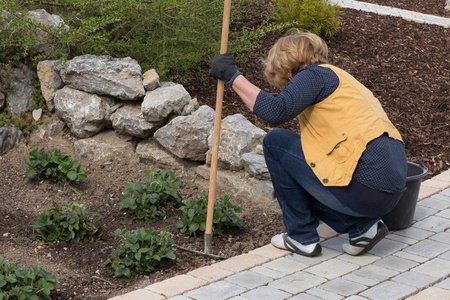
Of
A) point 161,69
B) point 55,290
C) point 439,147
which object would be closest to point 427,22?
point 439,147

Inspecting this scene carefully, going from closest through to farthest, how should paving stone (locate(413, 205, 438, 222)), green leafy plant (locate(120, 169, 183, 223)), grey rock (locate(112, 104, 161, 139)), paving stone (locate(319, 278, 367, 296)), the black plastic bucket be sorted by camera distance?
paving stone (locate(319, 278, 367, 296)) < the black plastic bucket < green leafy plant (locate(120, 169, 183, 223)) < paving stone (locate(413, 205, 438, 222)) < grey rock (locate(112, 104, 161, 139))

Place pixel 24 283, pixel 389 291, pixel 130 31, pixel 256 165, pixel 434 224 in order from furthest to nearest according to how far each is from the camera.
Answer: pixel 130 31, pixel 256 165, pixel 434 224, pixel 389 291, pixel 24 283

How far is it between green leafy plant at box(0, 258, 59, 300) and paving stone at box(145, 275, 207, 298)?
0.53 m

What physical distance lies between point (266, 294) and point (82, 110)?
8.92 ft

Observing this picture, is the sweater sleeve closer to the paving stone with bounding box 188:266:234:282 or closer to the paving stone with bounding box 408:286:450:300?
the paving stone with bounding box 188:266:234:282

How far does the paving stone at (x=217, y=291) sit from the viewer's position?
10.0 ft

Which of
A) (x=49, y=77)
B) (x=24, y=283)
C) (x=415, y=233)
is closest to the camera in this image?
(x=24, y=283)

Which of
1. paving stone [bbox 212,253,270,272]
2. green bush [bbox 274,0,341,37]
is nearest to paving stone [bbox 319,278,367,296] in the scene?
paving stone [bbox 212,253,270,272]

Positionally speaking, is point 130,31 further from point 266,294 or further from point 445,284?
point 445,284

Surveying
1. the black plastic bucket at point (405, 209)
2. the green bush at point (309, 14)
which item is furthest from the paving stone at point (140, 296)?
the green bush at point (309, 14)

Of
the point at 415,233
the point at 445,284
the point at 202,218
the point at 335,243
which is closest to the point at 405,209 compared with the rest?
the point at 415,233

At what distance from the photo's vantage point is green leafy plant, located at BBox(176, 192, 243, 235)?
3.85m

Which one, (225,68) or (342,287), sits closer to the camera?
(342,287)

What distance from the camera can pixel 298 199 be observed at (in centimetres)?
361
